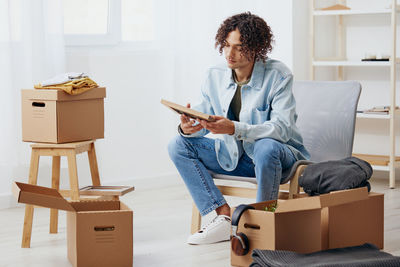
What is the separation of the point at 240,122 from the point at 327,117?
0.45m

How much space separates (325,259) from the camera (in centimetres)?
236

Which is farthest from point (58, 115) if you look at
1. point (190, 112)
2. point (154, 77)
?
point (154, 77)

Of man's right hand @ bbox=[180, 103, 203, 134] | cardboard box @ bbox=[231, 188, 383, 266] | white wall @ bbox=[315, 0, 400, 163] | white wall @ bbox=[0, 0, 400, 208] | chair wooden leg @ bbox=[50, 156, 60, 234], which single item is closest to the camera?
cardboard box @ bbox=[231, 188, 383, 266]

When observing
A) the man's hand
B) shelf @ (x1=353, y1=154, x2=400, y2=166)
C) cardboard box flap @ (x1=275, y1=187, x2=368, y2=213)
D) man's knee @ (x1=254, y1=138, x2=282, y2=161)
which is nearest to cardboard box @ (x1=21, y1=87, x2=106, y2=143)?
the man's hand

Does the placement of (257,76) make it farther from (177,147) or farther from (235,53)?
(177,147)

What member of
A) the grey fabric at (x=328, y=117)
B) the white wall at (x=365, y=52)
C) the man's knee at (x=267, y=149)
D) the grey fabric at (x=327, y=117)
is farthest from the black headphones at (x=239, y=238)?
the white wall at (x=365, y=52)

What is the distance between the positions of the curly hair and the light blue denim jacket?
0.06 m

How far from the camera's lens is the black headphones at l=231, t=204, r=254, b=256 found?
8.04 ft

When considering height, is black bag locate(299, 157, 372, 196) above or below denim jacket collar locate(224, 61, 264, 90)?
below

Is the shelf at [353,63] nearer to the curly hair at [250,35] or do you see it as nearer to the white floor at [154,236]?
the white floor at [154,236]

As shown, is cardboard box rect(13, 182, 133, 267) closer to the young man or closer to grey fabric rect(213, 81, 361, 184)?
the young man

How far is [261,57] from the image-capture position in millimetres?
2889

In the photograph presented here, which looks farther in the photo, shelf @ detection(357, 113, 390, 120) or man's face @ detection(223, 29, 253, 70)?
shelf @ detection(357, 113, 390, 120)

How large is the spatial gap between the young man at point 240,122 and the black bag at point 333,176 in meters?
0.14
